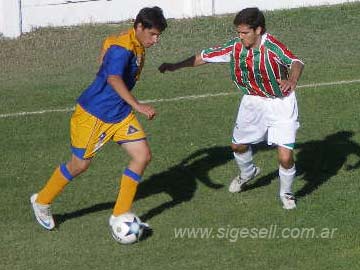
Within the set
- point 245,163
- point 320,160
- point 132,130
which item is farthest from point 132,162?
point 320,160

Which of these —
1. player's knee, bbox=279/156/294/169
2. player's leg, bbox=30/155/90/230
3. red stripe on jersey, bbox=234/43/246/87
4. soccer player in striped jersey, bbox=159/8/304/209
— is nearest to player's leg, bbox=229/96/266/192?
soccer player in striped jersey, bbox=159/8/304/209

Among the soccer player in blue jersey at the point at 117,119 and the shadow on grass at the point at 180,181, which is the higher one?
the soccer player in blue jersey at the point at 117,119

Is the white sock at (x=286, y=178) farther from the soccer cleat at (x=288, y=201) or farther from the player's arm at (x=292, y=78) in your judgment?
the player's arm at (x=292, y=78)

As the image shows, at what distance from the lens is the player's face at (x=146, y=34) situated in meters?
8.48

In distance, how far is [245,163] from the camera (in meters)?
9.62

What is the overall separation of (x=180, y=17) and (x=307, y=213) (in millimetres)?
8745

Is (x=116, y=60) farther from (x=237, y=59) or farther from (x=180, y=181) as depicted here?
(x=180, y=181)

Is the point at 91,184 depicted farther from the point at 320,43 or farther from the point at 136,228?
the point at 320,43

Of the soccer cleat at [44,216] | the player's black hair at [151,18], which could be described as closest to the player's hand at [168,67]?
the player's black hair at [151,18]

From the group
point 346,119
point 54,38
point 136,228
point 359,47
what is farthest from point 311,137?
point 54,38

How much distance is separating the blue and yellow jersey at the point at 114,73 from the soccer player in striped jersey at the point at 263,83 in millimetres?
650

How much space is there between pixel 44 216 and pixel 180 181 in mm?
1623

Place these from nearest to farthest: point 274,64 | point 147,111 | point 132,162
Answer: point 147,111 < point 132,162 < point 274,64

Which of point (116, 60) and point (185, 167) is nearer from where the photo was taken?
point (116, 60)
